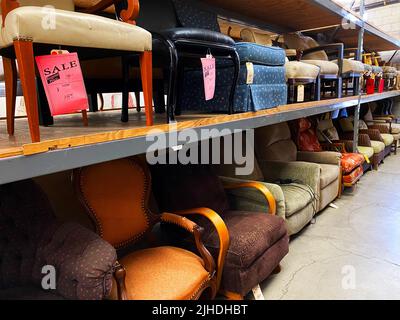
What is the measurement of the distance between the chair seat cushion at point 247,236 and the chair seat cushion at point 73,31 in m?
1.02

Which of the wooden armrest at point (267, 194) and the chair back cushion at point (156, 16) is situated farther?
the wooden armrest at point (267, 194)

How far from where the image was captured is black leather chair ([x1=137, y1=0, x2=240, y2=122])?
4.48ft

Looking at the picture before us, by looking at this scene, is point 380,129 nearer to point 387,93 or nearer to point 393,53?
point 387,93

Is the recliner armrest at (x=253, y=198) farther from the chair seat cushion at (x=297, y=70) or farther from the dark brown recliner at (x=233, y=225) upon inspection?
the chair seat cushion at (x=297, y=70)

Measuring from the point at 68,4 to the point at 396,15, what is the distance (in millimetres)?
7263

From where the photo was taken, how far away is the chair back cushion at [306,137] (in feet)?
11.5

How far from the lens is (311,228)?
104 inches

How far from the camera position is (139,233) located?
1659 mm

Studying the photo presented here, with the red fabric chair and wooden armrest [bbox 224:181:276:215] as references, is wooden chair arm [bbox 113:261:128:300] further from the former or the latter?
the red fabric chair

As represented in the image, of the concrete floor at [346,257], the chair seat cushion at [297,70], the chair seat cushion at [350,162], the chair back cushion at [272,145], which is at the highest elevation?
the chair seat cushion at [297,70]

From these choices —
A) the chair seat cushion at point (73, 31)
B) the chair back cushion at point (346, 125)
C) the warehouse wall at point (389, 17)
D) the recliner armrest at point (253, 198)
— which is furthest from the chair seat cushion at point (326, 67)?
the warehouse wall at point (389, 17)

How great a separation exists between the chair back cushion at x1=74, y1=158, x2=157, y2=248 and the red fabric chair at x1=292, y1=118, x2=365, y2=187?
7.43ft

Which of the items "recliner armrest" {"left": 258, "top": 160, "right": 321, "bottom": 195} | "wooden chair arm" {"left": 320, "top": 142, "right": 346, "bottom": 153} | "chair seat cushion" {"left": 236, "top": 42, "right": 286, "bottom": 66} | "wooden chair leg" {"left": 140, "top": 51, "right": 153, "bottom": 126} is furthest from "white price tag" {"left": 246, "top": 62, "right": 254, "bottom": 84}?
"wooden chair arm" {"left": 320, "top": 142, "right": 346, "bottom": 153}

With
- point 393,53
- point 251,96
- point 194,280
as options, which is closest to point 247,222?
point 194,280
